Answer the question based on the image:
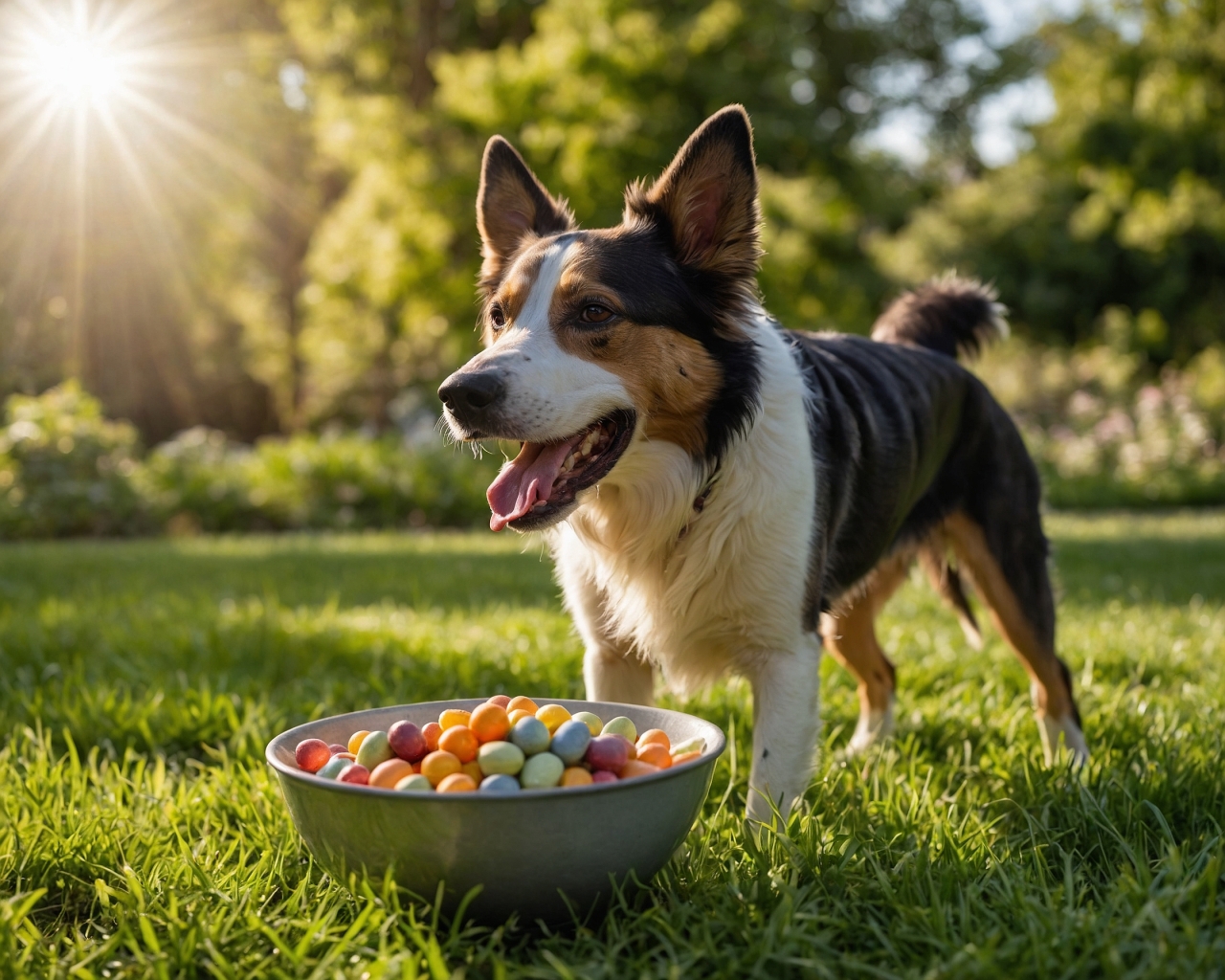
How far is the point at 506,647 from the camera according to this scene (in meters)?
4.63

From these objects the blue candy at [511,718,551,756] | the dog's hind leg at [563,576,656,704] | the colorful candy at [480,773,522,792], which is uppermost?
the blue candy at [511,718,551,756]

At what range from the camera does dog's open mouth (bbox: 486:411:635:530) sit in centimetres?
263

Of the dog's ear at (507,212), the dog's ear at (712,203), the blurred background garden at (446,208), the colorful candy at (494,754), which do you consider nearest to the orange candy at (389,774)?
the colorful candy at (494,754)

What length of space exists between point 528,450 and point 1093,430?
1429 cm

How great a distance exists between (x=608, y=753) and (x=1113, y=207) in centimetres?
1735

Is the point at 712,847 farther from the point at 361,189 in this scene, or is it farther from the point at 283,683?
the point at 361,189

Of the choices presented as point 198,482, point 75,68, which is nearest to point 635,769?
point 198,482

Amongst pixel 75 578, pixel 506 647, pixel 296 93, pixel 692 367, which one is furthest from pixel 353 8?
pixel 692 367

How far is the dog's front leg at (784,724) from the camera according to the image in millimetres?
2705

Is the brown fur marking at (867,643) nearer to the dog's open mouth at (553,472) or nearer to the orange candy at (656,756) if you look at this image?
the dog's open mouth at (553,472)

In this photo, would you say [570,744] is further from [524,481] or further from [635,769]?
[524,481]

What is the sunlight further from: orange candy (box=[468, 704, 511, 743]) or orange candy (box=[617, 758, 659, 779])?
orange candy (box=[617, 758, 659, 779])

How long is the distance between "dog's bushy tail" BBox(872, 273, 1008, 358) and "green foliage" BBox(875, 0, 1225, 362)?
19.5 feet

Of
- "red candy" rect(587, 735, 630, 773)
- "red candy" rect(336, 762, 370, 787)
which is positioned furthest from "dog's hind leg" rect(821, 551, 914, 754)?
"red candy" rect(336, 762, 370, 787)
